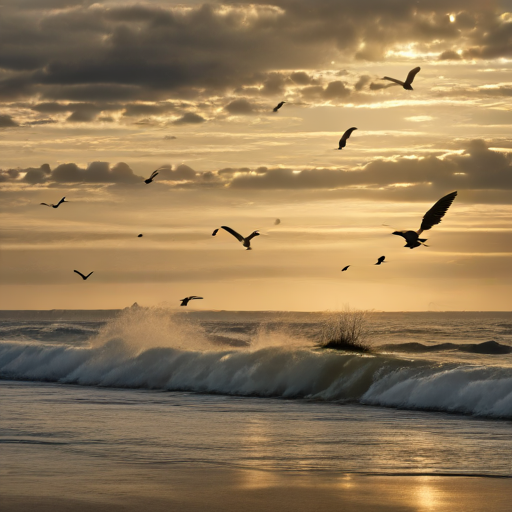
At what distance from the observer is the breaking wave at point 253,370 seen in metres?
22.8

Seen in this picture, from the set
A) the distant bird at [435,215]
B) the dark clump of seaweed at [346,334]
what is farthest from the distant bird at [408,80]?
the dark clump of seaweed at [346,334]

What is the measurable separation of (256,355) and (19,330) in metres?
52.7

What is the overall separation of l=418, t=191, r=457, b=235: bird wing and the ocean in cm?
404

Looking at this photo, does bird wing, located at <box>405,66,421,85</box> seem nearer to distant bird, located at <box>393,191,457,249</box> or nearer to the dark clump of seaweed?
distant bird, located at <box>393,191,457,249</box>

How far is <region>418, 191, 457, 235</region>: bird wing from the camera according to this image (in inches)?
Result: 629

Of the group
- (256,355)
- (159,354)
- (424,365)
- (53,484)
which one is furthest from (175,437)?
(159,354)

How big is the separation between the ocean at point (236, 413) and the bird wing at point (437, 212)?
13.2ft

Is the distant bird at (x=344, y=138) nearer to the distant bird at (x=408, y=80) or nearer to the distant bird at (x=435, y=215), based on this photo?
the distant bird at (x=408, y=80)

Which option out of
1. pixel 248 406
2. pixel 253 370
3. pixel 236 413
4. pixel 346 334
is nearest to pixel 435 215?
pixel 236 413

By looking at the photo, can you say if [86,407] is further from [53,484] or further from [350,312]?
[350,312]

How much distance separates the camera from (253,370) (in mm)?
29594

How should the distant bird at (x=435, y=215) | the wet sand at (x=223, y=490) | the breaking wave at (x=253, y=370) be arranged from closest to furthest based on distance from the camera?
the wet sand at (x=223, y=490) < the distant bird at (x=435, y=215) < the breaking wave at (x=253, y=370)

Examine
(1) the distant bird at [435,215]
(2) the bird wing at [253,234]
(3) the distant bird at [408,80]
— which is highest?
(3) the distant bird at [408,80]

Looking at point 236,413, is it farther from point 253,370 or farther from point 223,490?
point 223,490
